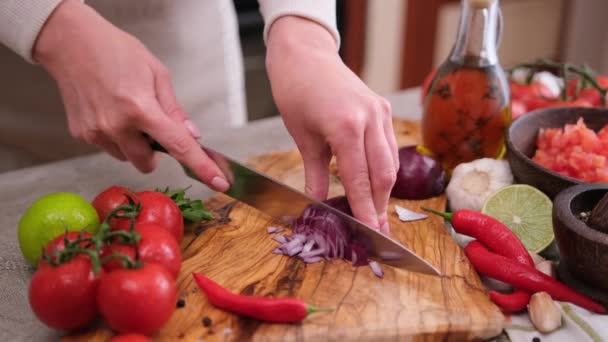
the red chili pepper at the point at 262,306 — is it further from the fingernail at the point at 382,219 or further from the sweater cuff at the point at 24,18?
the sweater cuff at the point at 24,18

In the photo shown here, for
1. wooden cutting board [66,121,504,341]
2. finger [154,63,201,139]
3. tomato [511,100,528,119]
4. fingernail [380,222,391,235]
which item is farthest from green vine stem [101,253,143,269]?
tomato [511,100,528,119]

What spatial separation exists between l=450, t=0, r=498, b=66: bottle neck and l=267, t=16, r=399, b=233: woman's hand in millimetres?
362

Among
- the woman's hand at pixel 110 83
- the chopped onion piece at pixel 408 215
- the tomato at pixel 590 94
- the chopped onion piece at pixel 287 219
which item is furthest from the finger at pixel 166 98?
the tomato at pixel 590 94

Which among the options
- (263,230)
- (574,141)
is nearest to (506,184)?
(574,141)

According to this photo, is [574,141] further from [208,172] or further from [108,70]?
[108,70]

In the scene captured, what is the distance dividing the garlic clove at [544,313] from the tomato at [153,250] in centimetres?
59

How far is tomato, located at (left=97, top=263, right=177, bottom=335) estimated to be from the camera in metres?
0.85

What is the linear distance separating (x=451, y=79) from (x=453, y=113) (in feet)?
0.26

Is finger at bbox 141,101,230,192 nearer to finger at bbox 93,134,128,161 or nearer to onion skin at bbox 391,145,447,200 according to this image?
finger at bbox 93,134,128,161

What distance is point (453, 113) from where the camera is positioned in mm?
1371

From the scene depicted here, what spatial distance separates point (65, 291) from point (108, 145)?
1.37ft

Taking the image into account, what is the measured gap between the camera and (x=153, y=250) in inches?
37.0

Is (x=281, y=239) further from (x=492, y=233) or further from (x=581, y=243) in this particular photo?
(x=581, y=243)

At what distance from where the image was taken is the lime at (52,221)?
40.5 inches
